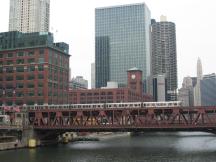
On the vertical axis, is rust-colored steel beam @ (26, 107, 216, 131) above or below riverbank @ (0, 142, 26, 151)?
above

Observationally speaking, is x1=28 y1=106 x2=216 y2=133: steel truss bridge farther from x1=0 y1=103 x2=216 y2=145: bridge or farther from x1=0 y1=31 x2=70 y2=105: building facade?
x1=0 y1=31 x2=70 y2=105: building facade

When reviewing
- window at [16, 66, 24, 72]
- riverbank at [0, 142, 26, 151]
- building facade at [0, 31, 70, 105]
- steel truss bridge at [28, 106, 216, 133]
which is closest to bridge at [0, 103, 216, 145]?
steel truss bridge at [28, 106, 216, 133]

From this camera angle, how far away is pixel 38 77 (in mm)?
164250

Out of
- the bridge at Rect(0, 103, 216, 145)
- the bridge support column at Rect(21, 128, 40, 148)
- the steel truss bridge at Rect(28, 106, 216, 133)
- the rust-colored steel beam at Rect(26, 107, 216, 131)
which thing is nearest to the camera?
the rust-colored steel beam at Rect(26, 107, 216, 131)

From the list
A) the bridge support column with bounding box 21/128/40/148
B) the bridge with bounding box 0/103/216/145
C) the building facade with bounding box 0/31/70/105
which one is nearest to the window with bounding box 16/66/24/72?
the building facade with bounding box 0/31/70/105

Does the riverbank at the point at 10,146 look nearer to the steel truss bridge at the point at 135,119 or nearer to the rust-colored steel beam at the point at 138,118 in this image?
the steel truss bridge at the point at 135,119

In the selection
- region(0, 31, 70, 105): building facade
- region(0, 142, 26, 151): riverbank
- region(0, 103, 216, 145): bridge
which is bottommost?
region(0, 142, 26, 151): riverbank

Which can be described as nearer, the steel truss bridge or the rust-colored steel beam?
the rust-colored steel beam

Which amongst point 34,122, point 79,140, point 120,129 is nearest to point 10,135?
point 34,122

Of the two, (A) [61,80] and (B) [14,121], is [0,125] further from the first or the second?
(A) [61,80]

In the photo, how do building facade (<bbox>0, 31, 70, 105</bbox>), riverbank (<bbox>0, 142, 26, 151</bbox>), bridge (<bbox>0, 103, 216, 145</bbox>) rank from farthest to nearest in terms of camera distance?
building facade (<bbox>0, 31, 70, 105</bbox>) → bridge (<bbox>0, 103, 216, 145</bbox>) → riverbank (<bbox>0, 142, 26, 151</bbox>)

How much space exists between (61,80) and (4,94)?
27.6 metres

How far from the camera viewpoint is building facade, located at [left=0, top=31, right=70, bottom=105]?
16400cm

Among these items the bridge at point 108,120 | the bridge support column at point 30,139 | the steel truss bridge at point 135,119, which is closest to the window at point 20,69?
the bridge at point 108,120
